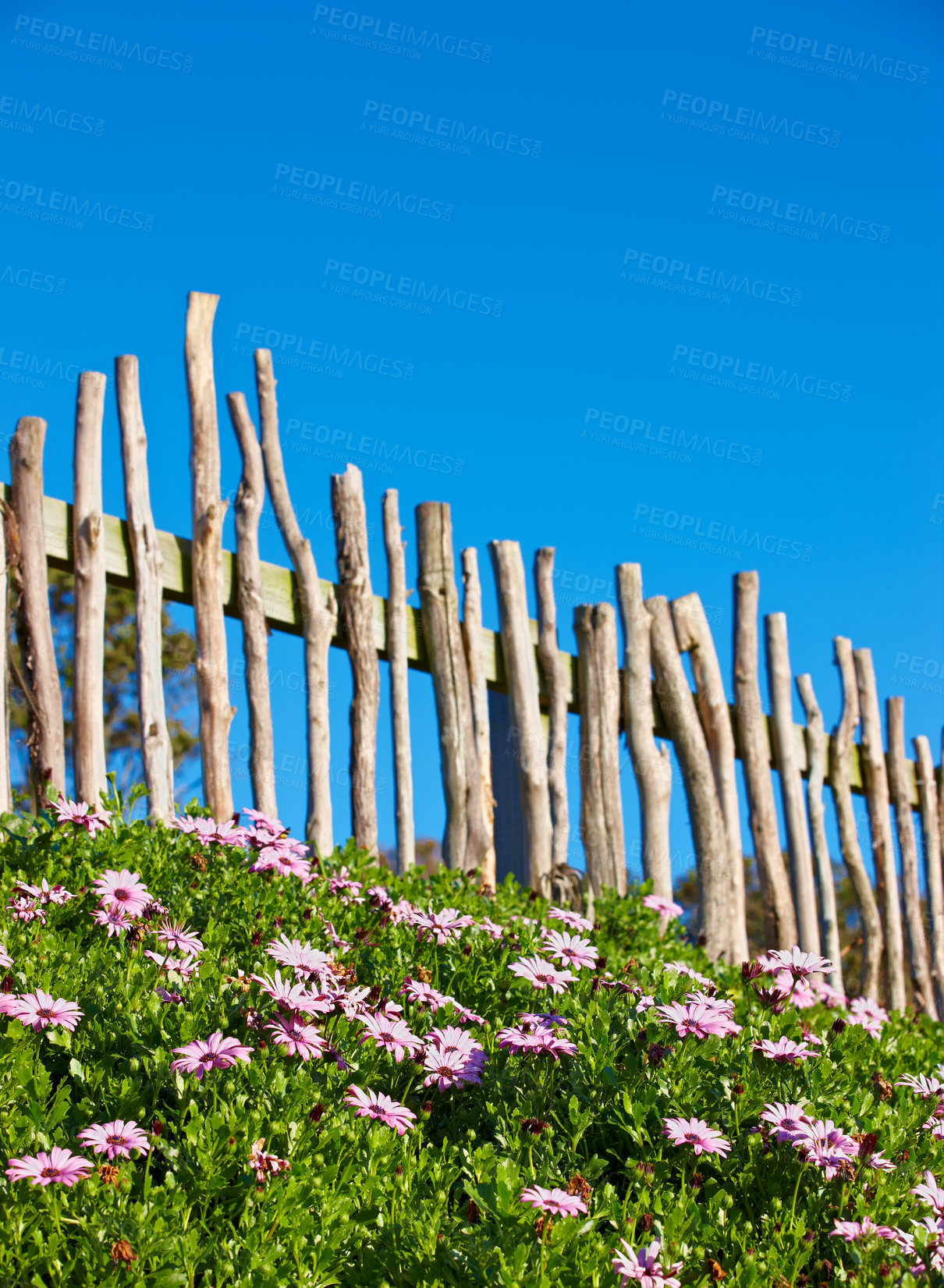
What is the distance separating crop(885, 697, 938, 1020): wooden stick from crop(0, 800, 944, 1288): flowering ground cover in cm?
531

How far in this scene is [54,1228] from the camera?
2072 millimetres

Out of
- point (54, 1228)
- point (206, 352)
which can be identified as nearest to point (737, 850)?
point (206, 352)

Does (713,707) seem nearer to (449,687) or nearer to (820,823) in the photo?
(820,823)

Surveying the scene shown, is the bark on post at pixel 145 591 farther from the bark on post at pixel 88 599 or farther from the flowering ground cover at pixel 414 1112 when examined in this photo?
the flowering ground cover at pixel 414 1112

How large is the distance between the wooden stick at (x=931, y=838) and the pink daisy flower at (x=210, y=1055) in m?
7.83

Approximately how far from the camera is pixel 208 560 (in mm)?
5613

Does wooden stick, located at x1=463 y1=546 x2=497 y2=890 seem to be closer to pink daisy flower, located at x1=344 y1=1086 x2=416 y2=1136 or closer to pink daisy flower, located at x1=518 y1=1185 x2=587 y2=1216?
pink daisy flower, located at x1=344 y1=1086 x2=416 y2=1136

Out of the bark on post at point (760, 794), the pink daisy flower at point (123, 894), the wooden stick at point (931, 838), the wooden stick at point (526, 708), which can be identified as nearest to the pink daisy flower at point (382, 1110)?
the pink daisy flower at point (123, 894)

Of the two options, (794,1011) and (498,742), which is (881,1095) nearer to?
(794,1011)

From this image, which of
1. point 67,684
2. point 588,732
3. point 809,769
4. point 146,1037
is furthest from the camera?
point 67,684

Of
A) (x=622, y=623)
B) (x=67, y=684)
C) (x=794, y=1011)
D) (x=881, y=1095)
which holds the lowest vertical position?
(x=881, y=1095)

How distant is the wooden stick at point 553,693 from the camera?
637 cm

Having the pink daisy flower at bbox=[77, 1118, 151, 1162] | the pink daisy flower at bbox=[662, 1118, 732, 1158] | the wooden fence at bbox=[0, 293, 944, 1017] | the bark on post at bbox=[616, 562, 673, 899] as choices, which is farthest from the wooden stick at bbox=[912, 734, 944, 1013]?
the pink daisy flower at bbox=[77, 1118, 151, 1162]

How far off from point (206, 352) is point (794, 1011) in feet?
14.6
